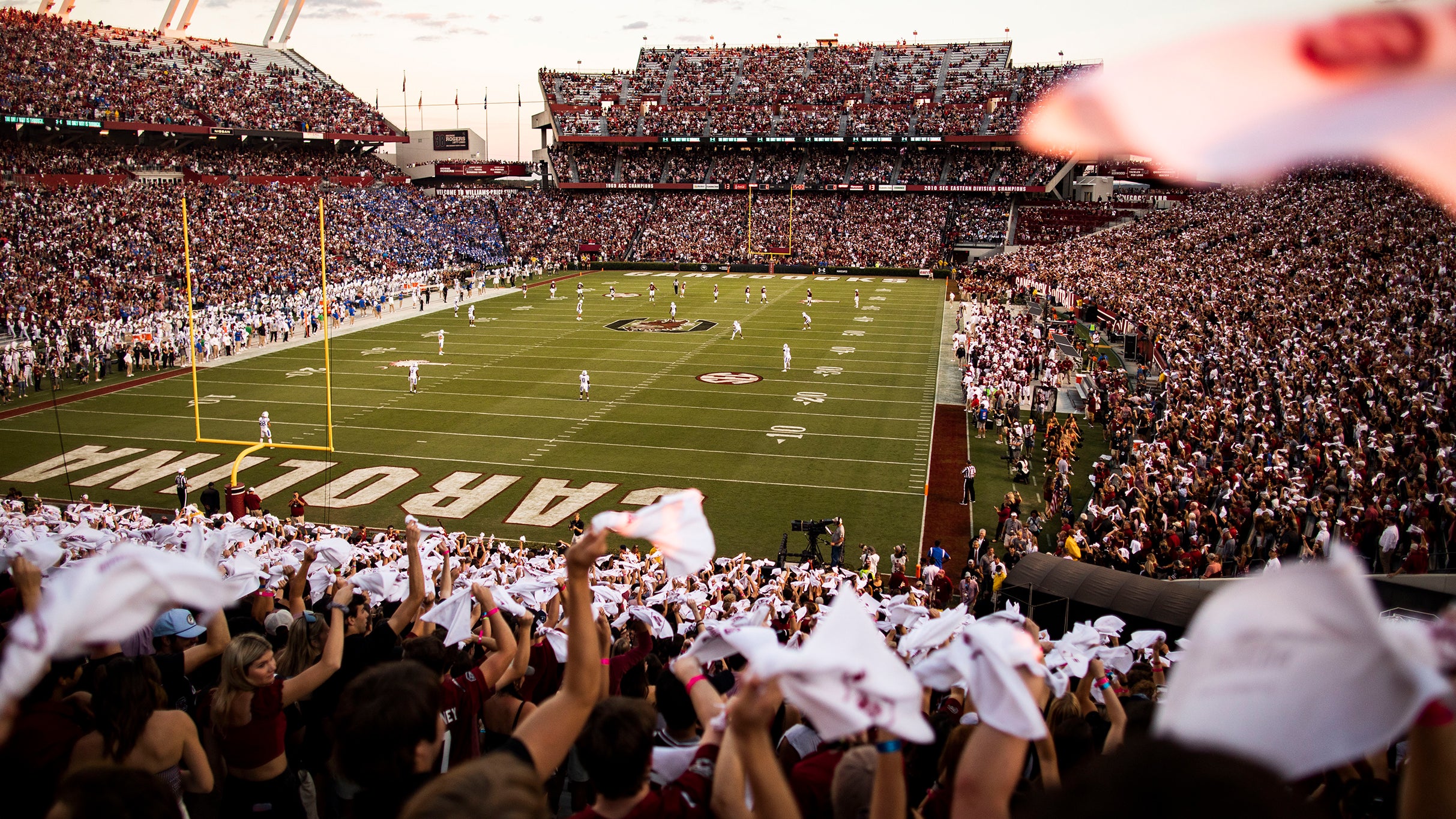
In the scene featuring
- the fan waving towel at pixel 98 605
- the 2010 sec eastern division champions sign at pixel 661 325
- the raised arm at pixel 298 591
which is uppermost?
the fan waving towel at pixel 98 605

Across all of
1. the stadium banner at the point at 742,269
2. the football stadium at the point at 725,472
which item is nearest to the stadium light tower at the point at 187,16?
the football stadium at the point at 725,472

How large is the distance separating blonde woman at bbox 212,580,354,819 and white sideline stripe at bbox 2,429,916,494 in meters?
14.6

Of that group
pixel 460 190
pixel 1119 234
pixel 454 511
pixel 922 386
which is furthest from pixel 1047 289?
pixel 460 190

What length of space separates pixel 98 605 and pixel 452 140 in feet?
269

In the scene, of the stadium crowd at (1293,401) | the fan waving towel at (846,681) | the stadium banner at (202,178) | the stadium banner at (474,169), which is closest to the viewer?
the fan waving towel at (846,681)

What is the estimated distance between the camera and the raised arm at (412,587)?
500 cm

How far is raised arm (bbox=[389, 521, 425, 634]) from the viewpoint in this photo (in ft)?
16.4

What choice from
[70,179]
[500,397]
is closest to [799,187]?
[70,179]

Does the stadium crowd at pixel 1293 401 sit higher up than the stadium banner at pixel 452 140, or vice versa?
the stadium banner at pixel 452 140

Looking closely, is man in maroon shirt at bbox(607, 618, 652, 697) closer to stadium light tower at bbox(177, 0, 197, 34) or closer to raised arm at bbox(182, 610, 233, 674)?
raised arm at bbox(182, 610, 233, 674)

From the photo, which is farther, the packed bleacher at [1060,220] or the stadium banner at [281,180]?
the packed bleacher at [1060,220]

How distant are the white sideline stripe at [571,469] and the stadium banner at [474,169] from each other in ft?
183

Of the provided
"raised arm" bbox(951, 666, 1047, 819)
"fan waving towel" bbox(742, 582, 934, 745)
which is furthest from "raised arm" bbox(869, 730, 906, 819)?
"fan waving towel" bbox(742, 582, 934, 745)

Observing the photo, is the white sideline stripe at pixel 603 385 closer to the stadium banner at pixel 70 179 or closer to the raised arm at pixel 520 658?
the stadium banner at pixel 70 179
